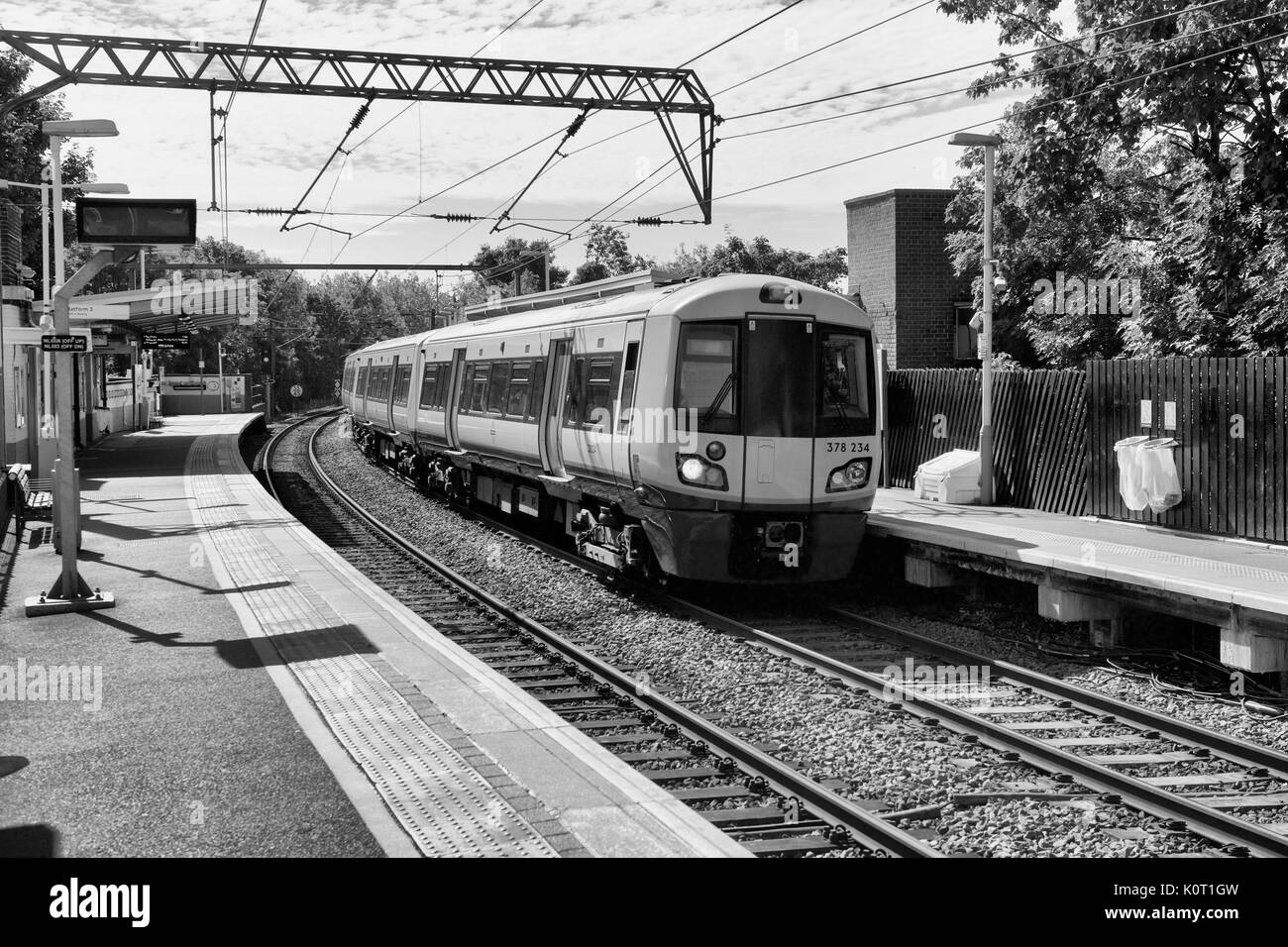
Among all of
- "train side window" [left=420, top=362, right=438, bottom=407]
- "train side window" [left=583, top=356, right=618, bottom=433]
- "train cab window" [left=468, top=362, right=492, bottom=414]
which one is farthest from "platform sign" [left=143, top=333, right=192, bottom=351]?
"train side window" [left=583, top=356, right=618, bottom=433]

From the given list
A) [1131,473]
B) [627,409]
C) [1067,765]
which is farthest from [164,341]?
[1067,765]

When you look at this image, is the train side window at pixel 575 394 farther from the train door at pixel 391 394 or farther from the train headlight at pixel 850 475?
the train door at pixel 391 394

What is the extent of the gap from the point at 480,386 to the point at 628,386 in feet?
21.6

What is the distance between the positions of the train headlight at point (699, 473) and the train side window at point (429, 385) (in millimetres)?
10810

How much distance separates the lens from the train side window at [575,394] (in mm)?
13102

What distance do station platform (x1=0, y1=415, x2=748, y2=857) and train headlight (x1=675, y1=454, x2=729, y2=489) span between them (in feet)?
8.91

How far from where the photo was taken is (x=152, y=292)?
2686 cm

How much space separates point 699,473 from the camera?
10.9 metres

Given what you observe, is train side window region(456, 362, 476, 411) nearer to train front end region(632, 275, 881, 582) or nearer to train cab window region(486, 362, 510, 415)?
train cab window region(486, 362, 510, 415)

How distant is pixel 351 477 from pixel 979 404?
1562cm

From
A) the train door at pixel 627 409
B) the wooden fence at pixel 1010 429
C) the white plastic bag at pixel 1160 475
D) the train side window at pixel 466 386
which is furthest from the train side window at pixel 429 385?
the white plastic bag at pixel 1160 475
